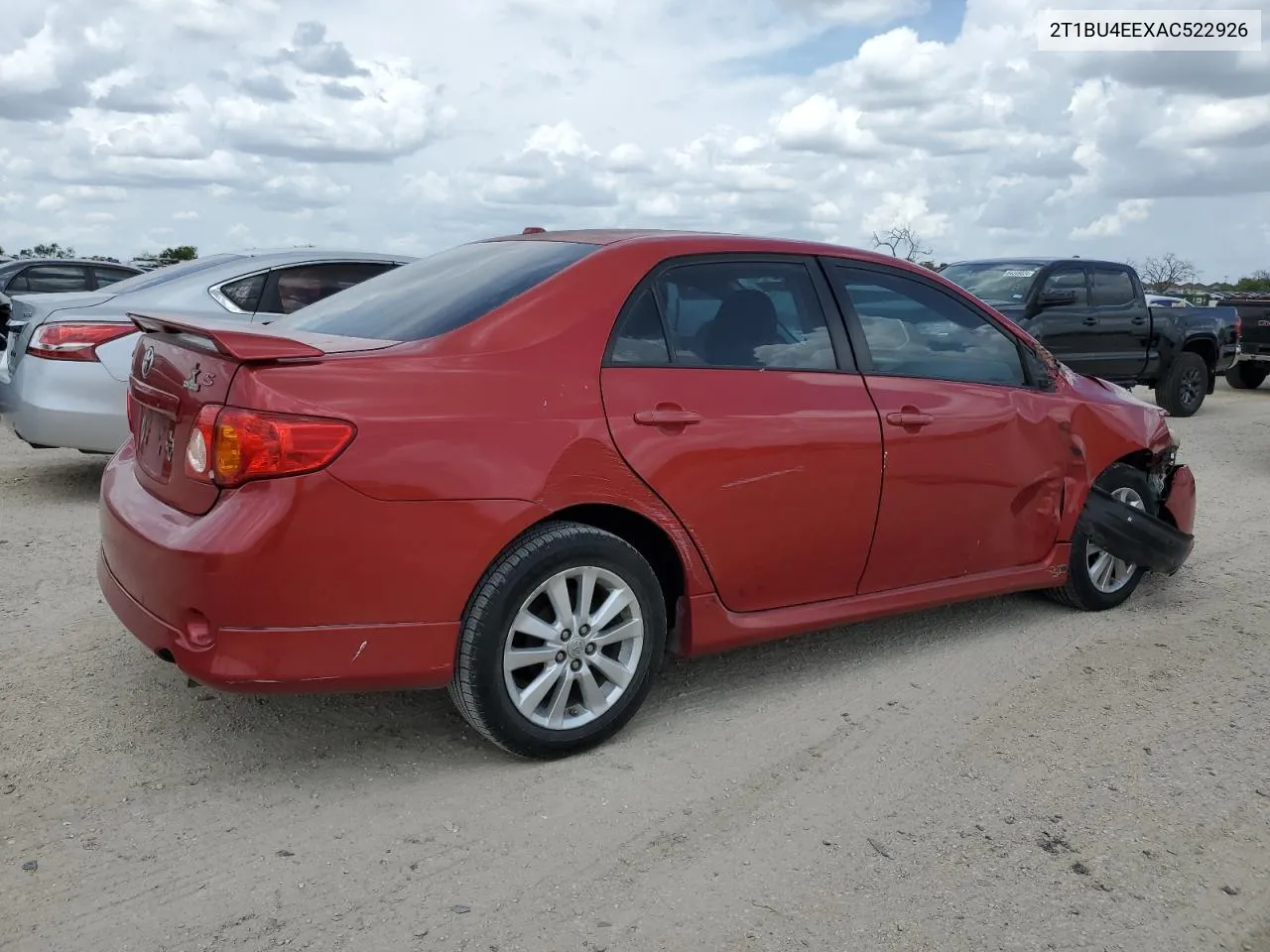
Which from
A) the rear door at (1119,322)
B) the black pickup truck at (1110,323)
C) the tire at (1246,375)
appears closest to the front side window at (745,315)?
the black pickup truck at (1110,323)

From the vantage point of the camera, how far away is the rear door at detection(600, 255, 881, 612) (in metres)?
3.72

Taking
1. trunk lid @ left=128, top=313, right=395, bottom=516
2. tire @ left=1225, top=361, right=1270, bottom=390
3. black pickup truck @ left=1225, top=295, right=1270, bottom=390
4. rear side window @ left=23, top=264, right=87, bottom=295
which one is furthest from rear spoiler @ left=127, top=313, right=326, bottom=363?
tire @ left=1225, top=361, right=1270, bottom=390

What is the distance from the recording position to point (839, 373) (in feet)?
13.9

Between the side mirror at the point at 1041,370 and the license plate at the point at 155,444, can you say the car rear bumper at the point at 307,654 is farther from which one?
the side mirror at the point at 1041,370

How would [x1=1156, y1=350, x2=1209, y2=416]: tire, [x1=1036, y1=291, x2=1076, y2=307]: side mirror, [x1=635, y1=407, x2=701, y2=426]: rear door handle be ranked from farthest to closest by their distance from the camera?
[x1=1156, y1=350, x2=1209, y2=416]: tire < [x1=1036, y1=291, x2=1076, y2=307]: side mirror < [x1=635, y1=407, x2=701, y2=426]: rear door handle

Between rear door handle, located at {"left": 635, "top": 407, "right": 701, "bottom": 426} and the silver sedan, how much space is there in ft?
12.5

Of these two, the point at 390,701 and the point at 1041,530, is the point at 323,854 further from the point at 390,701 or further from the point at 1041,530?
the point at 1041,530

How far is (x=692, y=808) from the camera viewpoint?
3377 mm

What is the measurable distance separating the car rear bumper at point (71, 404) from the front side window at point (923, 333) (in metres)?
4.55

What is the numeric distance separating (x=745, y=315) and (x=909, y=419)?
0.76 meters

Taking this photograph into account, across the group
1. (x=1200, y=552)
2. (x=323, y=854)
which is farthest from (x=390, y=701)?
(x=1200, y=552)

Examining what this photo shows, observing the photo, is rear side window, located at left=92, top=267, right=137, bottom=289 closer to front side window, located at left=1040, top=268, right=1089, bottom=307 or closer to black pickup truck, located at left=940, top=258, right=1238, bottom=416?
black pickup truck, located at left=940, top=258, right=1238, bottom=416

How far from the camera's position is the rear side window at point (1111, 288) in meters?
→ 12.8

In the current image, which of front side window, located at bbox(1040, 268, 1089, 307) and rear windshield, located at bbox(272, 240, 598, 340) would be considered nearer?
rear windshield, located at bbox(272, 240, 598, 340)
